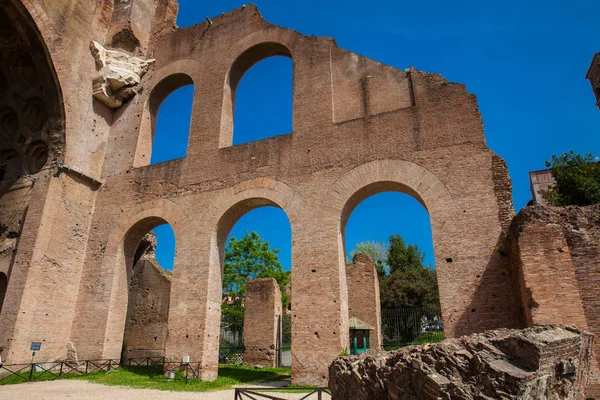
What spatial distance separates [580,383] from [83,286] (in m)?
11.7

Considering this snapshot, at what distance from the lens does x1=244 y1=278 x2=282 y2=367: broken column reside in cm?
1354

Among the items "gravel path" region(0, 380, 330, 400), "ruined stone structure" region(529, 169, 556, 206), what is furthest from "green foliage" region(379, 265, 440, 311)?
"gravel path" region(0, 380, 330, 400)

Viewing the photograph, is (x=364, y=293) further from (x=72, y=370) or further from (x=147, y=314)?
(x=72, y=370)

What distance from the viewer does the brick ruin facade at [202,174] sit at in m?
8.25

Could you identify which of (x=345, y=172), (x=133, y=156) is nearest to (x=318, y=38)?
(x=345, y=172)

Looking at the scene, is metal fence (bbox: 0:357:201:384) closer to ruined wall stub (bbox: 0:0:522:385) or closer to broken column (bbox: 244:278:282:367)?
ruined wall stub (bbox: 0:0:522:385)

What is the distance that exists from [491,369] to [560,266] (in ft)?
15.5

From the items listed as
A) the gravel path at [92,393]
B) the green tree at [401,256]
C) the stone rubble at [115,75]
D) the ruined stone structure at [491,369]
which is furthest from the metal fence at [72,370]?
the green tree at [401,256]

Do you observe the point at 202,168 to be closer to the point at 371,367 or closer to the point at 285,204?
the point at 285,204

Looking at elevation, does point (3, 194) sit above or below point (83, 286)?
above

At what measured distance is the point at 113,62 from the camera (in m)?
13.6

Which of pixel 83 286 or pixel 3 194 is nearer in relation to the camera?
pixel 83 286

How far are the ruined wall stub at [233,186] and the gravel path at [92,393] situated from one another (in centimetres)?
158

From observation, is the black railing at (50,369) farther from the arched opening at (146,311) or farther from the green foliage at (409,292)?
the green foliage at (409,292)
